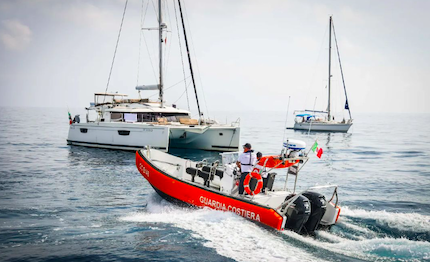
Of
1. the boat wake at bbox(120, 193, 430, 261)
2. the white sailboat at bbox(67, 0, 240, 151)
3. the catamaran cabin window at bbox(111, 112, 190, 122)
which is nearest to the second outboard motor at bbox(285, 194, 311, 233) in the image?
the boat wake at bbox(120, 193, 430, 261)

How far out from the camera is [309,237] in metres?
8.77

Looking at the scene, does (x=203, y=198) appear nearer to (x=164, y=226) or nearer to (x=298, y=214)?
(x=164, y=226)

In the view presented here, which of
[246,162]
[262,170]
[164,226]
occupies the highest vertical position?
[246,162]

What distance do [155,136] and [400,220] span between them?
626 inches

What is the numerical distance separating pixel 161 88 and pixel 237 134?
7.24 m

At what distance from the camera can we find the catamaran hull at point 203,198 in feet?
28.6

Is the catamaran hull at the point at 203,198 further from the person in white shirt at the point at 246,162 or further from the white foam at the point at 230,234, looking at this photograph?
the person in white shirt at the point at 246,162

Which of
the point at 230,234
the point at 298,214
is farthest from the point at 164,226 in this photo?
the point at 298,214

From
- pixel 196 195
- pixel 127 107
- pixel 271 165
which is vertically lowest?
pixel 196 195

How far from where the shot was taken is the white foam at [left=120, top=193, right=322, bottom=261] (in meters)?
7.48

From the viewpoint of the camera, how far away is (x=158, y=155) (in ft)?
47.3

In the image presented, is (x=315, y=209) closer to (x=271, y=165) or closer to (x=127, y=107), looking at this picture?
(x=271, y=165)

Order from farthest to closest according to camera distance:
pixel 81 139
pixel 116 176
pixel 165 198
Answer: pixel 81 139 < pixel 116 176 < pixel 165 198

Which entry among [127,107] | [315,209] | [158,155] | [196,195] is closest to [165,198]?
[196,195]
